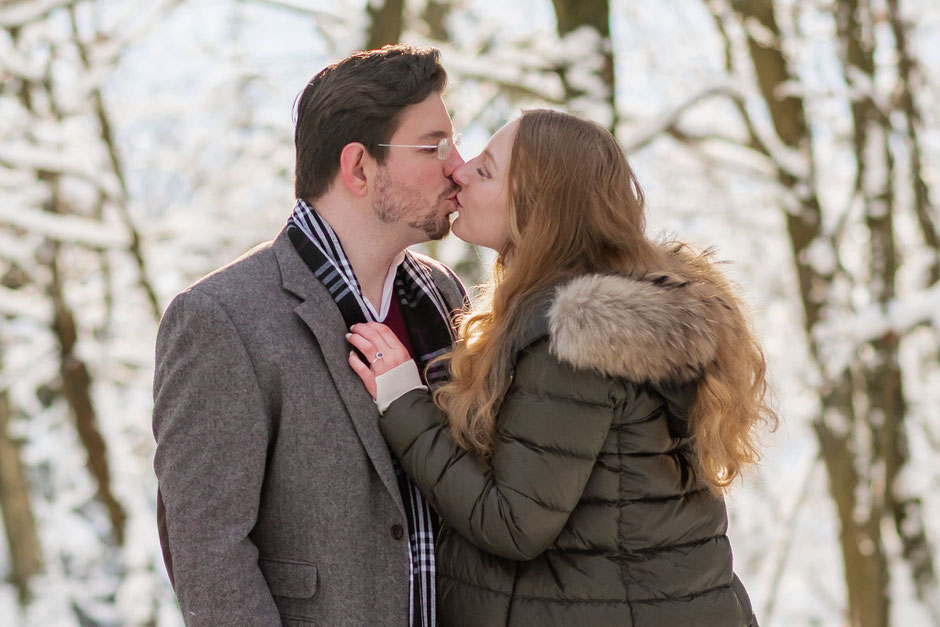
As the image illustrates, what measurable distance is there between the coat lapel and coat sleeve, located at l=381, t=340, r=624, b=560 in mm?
134

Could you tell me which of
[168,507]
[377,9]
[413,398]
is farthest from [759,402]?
[377,9]

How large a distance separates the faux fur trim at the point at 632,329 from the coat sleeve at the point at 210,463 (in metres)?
0.66

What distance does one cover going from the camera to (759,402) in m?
2.39

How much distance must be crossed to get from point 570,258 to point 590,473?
50cm

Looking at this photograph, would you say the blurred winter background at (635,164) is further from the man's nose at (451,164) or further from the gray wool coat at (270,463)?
the gray wool coat at (270,463)

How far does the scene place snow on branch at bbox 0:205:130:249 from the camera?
5.62 metres

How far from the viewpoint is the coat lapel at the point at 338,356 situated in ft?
7.58

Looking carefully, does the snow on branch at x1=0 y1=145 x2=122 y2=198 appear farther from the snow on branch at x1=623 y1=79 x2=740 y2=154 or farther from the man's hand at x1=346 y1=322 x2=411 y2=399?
the man's hand at x1=346 y1=322 x2=411 y2=399

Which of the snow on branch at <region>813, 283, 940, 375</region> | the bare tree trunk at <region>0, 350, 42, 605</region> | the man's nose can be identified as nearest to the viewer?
the man's nose

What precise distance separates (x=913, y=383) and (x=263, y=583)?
6961mm

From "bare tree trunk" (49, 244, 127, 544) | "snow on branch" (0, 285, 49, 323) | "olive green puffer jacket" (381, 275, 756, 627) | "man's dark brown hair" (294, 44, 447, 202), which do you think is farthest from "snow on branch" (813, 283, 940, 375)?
"snow on branch" (0, 285, 49, 323)

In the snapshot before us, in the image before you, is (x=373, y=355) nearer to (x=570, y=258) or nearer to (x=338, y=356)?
(x=338, y=356)

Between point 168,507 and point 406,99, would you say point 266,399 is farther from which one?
point 406,99

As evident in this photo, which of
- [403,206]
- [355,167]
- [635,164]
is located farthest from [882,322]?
[355,167]
